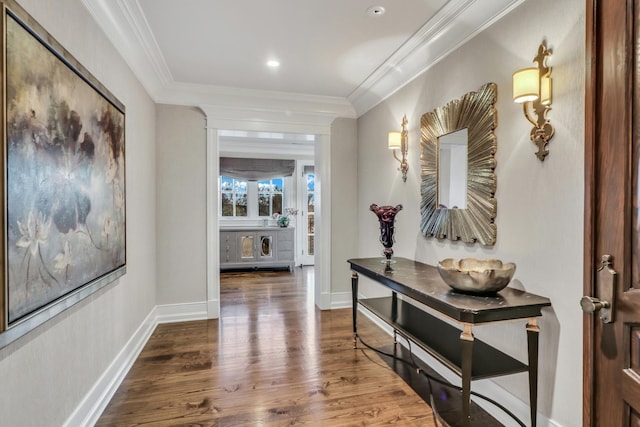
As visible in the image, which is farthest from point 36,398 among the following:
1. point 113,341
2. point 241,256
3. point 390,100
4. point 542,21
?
point 241,256

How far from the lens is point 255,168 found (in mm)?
6719

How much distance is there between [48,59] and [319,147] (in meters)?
3.04

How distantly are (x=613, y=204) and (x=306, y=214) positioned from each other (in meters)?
6.25

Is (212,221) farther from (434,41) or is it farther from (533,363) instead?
(533,363)

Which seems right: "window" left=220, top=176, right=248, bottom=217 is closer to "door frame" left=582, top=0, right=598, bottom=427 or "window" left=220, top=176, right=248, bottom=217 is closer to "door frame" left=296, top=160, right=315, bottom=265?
"door frame" left=296, top=160, right=315, bottom=265

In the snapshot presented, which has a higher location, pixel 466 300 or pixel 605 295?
pixel 605 295

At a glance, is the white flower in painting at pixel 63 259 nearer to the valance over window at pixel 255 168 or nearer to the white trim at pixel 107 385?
the white trim at pixel 107 385

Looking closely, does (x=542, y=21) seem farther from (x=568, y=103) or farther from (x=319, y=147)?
(x=319, y=147)

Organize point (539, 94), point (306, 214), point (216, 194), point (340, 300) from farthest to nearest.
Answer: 1. point (306, 214)
2. point (340, 300)
3. point (216, 194)
4. point (539, 94)

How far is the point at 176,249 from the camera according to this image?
378cm

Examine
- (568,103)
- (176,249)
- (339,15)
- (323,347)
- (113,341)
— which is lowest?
(323,347)

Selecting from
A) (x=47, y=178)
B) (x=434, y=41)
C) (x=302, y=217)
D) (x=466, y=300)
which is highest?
(x=434, y=41)

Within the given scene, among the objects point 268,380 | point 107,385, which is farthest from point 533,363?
point 107,385

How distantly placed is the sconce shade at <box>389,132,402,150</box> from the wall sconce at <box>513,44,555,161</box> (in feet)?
4.69
